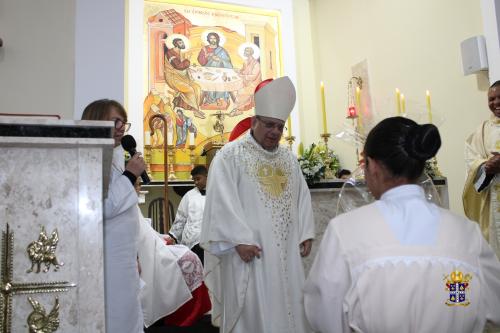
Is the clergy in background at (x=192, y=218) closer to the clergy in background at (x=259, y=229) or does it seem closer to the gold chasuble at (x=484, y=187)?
the clergy in background at (x=259, y=229)

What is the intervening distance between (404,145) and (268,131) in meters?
1.64

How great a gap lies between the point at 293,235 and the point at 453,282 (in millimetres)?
1637

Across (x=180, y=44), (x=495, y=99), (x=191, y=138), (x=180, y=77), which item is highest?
(x=180, y=44)

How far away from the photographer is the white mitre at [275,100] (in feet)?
10.3

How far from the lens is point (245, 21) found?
8.85m

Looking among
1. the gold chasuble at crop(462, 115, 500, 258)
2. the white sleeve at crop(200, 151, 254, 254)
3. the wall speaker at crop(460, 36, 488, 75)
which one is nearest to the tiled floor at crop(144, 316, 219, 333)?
the white sleeve at crop(200, 151, 254, 254)

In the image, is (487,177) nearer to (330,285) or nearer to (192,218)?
(330,285)

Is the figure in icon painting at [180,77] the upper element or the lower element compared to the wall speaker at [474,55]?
upper

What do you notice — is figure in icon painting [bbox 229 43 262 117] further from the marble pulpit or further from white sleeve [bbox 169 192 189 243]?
the marble pulpit

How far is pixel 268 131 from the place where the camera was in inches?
122

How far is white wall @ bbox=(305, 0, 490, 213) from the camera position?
5.98 metres

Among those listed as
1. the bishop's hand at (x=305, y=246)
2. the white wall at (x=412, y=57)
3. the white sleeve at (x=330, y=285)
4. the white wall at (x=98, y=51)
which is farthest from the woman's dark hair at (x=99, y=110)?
the white wall at (x=412, y=57)

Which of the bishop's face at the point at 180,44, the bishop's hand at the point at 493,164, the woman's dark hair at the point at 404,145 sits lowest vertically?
the woman's dark hair at the point at 404,145

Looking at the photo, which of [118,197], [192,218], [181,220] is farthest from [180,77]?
[118,197]
